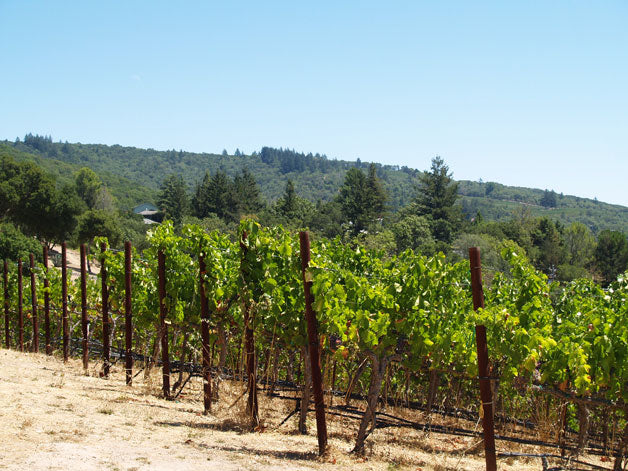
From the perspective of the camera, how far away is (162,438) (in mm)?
6637

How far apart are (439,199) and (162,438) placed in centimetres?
6801

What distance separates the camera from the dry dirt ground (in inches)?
221

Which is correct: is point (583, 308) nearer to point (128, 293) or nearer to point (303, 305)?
point (303, 305)

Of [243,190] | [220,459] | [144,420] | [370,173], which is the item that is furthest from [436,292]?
[243,190]

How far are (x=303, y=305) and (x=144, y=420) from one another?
2.49 meters

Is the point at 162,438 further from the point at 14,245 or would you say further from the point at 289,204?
the point at 289,204

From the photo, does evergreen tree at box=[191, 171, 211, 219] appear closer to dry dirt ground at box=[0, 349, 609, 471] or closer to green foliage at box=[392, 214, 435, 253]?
green foliage at box=[392, 214, 435, 253]

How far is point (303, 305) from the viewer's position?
24.6 feet

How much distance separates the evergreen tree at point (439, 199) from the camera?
71.0 m

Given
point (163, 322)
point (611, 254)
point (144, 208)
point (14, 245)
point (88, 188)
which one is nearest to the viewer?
point (163, 322)

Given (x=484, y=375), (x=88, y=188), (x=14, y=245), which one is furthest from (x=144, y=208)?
(x=484, y=375)

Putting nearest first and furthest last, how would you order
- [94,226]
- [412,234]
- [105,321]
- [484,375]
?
[484,375], [105,321], [94,226], [412,234]

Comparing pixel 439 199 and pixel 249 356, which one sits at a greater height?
pixel 439 199

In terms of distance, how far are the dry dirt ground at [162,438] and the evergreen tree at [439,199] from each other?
62334mm
